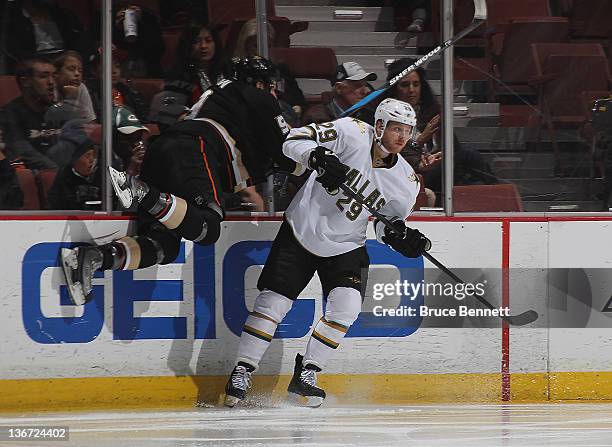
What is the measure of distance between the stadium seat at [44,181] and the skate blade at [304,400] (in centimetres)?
121

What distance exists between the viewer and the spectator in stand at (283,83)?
4.38 metres

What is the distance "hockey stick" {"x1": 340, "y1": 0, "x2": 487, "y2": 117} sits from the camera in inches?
174

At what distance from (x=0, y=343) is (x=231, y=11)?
158 centimetres

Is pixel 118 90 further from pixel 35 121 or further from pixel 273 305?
pixel 273 305

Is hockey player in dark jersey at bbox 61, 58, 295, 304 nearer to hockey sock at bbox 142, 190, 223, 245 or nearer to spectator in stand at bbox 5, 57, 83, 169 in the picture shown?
hockey sock at bbox 142, 190, 223, 245

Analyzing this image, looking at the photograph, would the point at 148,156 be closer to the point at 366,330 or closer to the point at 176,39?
the point at 176,39

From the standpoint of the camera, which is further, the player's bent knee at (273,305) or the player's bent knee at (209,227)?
the player's bent knee at (273,305)

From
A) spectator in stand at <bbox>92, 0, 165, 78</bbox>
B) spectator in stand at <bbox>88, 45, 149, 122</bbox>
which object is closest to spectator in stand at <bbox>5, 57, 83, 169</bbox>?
spectator in stand at <bbox>88, 45, 149, 122</bbox>

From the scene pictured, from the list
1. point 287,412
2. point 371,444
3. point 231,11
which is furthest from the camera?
point 231,11

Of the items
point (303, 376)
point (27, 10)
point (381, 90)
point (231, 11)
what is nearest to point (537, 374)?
point (303, 376)

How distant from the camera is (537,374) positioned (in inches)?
177

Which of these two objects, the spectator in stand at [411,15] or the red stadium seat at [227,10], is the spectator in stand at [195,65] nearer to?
the red stadium seat at [227,10]

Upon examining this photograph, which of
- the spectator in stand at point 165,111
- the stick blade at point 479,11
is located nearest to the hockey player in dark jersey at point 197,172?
the spectator in stand at point 165,111
